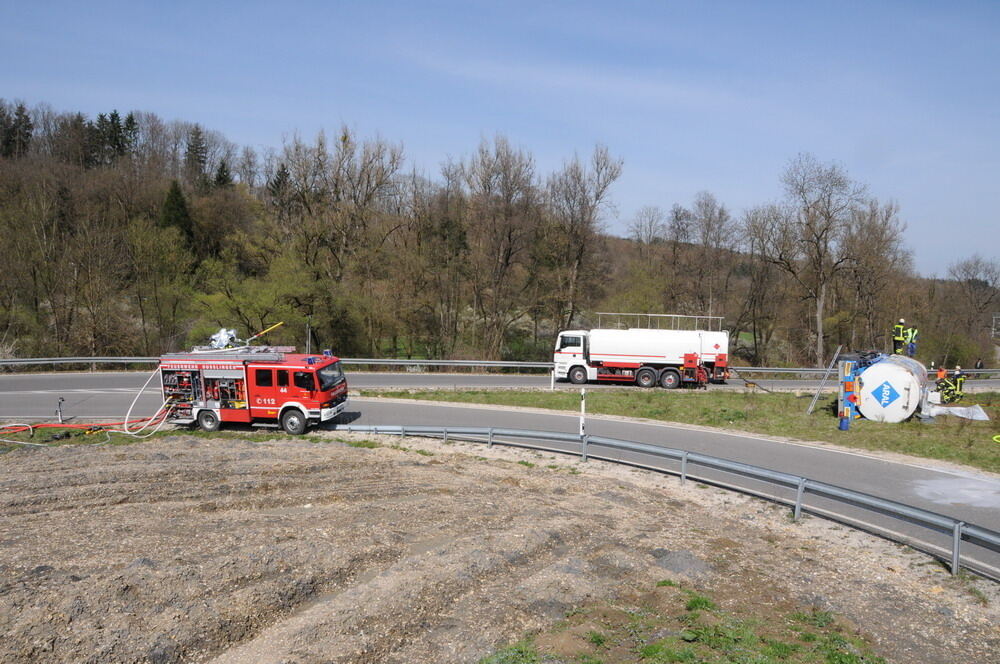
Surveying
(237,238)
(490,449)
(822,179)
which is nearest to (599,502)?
(490,449)

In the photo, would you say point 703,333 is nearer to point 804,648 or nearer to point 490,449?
point 490,449

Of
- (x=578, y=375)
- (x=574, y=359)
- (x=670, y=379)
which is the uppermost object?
(x=574, y=359)

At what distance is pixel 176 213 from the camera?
55062mm

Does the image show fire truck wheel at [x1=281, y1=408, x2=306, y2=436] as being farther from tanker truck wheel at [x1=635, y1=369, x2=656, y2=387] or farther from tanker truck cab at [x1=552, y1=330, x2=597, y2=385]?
tanker truck wheel at [x1=635, y1=369, x2=656, y2=387]

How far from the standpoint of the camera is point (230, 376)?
66.6ft

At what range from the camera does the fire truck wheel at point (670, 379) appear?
3134cm

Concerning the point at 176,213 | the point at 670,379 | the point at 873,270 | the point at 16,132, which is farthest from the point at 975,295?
the point at 16,132

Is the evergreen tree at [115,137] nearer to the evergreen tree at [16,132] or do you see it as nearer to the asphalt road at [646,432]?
the evergreen tree at [16,132]

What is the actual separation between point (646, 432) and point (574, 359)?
11.9 metres

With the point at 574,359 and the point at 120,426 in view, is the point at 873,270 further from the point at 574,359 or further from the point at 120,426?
the point at 120,426

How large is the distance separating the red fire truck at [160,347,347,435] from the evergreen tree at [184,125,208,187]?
61528 mm

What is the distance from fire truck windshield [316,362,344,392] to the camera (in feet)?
66.1

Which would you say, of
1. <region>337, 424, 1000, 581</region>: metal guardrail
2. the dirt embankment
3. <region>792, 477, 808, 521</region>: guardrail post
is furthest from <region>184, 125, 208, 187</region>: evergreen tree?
<region>792, 477, 808, 521</region>: guardrail post

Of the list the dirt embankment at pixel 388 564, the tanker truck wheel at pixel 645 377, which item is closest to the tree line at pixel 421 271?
the tanker truck wheel at pixel 645 377
